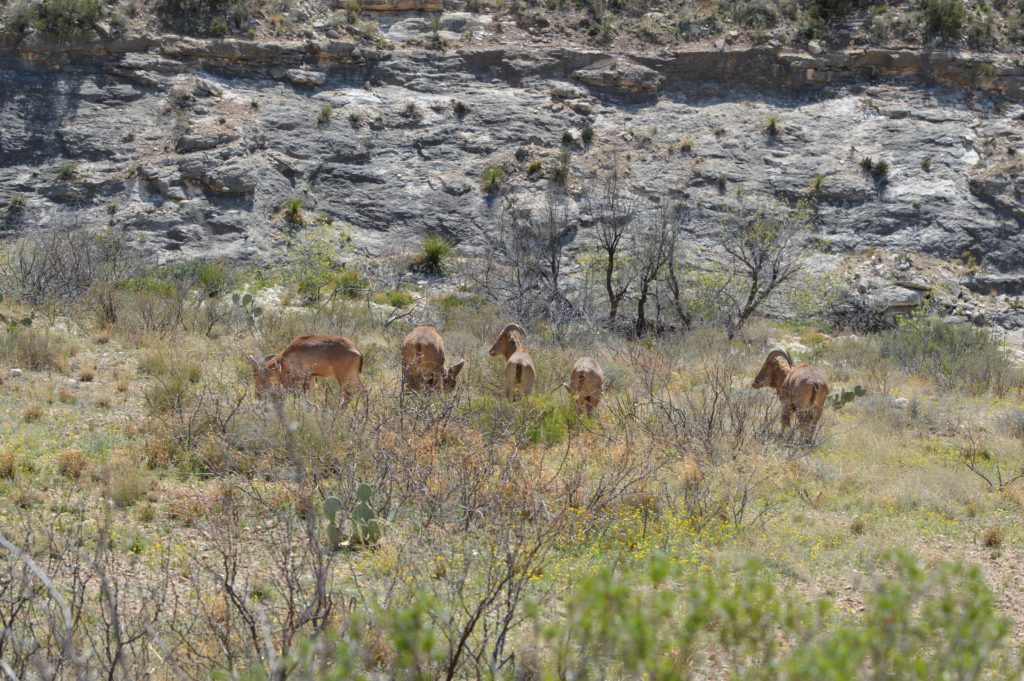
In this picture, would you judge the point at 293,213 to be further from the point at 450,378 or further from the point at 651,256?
the point at 450,378

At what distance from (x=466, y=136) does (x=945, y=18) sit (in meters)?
17.5

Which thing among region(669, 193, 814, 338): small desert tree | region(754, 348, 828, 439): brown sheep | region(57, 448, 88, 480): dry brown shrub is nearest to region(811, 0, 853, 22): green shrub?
region(669, 193, 814, 338): small desert tree

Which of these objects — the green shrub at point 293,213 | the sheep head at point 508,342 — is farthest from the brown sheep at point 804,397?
the green shrub at point 293,213

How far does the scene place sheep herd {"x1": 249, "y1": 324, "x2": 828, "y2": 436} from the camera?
32.6ft

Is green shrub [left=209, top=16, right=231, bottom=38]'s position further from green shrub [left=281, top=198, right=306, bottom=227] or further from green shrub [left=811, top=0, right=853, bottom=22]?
green shrub [left=811, top=0, right=853, bottom=22]

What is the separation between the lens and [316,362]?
9.98m

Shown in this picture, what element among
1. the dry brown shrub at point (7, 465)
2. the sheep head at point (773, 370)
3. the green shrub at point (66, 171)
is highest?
the dry brown shrub at point (7, 465)

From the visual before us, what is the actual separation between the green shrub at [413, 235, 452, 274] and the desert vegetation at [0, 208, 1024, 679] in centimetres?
825

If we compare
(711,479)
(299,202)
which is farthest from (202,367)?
(299,202)

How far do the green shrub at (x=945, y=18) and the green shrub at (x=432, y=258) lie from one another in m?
19.9

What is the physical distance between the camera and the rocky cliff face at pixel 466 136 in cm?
2758

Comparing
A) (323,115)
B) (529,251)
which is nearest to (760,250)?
(529,251)

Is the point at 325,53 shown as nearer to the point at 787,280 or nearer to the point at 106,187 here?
the point at 106,187

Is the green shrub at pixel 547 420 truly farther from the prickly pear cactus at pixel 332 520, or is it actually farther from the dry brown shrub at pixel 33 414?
the dry brown shrub at pixel 33 414
